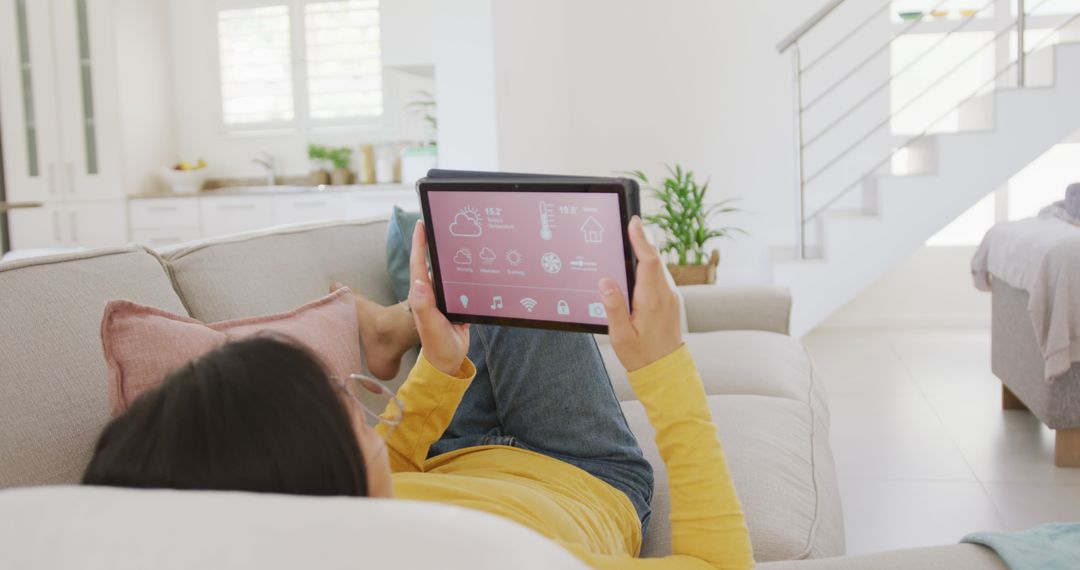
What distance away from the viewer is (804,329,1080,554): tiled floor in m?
2.60

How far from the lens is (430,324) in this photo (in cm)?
116

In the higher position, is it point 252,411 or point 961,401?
point 252,411

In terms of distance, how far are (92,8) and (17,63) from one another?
54 centimetres

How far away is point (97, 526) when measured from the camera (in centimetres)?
42

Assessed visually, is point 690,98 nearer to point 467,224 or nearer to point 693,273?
point 693,273

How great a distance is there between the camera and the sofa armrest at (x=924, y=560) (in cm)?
90

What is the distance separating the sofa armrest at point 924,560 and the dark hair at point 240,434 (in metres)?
0.53

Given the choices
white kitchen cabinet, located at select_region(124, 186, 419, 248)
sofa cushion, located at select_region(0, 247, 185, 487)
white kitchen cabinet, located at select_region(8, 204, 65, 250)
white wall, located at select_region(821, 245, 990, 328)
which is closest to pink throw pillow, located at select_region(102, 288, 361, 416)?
sofa cushion, located at select_region(0, 247, 185, 487)

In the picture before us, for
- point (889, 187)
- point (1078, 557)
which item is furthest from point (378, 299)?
point (889, 187)

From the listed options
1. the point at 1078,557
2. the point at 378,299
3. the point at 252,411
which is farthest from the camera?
the point at 378,299

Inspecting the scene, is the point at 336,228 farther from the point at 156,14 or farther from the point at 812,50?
the point at 156,14

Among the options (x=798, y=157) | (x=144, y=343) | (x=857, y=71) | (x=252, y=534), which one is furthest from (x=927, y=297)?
(x=252, y=534)

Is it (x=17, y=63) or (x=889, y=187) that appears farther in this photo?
(x=17, y=63)

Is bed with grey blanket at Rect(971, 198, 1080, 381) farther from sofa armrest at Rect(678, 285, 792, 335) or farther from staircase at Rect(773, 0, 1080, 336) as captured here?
staircase at Rect(773, 0, 1080, 336)
